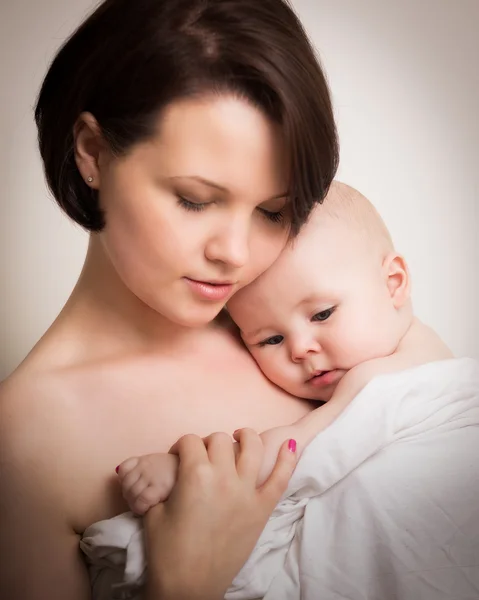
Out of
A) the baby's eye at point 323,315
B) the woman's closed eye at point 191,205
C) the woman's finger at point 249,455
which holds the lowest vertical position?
the woman's finger at point 249,455

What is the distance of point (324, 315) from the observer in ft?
4.23

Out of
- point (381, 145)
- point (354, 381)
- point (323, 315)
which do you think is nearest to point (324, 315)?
point (323, 315)

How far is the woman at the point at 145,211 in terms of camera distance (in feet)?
3.40

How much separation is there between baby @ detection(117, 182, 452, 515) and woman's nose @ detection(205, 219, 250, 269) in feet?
0.63

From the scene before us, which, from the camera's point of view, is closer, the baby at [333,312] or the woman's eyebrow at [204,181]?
the woman's eyebrow at [204,181]

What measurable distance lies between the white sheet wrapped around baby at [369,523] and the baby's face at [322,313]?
4.7 inches

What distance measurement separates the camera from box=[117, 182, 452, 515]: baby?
127 cm

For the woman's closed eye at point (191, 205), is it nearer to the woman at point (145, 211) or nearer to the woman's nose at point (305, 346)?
the woman at point (145, 211)

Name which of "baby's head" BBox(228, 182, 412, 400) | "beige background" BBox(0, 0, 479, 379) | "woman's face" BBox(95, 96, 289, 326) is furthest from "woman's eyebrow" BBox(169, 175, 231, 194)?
"beige background" BBox(0, 0, 479, 379)

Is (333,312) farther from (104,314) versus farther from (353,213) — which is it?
(104,314)

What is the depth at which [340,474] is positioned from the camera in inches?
44.0

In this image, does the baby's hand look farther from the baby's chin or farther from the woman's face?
the baby's chin

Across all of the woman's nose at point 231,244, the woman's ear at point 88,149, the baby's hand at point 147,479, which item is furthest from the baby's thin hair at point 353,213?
the baby's hand at point 147,479

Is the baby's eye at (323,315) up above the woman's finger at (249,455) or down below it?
above
